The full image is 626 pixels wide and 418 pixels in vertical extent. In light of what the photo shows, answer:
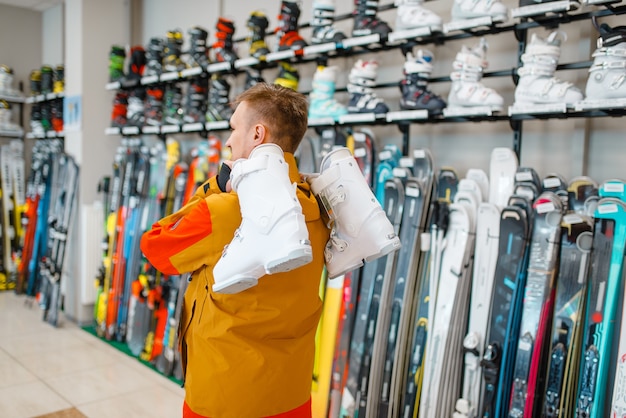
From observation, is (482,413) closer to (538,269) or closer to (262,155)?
(538,269)

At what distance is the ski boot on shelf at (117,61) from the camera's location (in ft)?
13.9

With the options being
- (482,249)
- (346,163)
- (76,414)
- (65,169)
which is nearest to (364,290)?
(482,249)

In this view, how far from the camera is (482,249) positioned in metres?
2.31

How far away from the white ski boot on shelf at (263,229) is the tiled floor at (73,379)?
6.64ft

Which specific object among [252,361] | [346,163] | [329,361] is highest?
[346,163]

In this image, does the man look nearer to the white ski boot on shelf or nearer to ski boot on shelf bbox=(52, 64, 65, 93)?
the white ski boot on shelf

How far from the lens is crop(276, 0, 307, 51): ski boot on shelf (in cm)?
303

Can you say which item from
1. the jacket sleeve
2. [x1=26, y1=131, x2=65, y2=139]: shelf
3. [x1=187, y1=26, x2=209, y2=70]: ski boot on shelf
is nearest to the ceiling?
[x1=26, y1=131, x2=65, y2=139]: shelf

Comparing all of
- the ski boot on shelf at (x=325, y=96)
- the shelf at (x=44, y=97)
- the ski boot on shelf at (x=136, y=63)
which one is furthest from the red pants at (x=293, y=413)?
the shelf at (x=44, y=97)

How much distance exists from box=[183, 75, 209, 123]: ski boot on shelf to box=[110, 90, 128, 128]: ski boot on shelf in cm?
74

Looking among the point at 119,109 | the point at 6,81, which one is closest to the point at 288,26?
the point at 119,109

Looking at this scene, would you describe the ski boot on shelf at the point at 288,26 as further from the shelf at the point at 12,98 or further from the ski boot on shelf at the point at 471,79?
the shelf at the point at 12,98

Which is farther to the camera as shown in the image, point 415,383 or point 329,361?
point 329,361

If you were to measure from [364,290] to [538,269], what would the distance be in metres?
0.81
